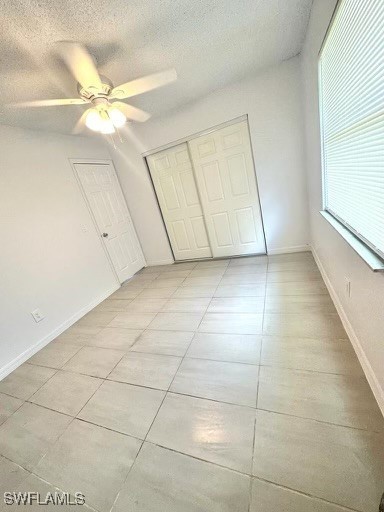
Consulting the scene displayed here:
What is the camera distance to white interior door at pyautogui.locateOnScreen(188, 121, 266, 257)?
3.13 m

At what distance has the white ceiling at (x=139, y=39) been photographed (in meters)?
1.35

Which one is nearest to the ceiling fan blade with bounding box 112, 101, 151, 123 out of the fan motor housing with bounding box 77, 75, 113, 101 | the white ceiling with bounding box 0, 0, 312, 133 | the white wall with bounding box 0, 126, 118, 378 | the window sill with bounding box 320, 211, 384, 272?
the fan motor housing with bounding box 77, 75, 113, 101

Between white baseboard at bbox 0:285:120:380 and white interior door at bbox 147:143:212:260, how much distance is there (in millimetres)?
1643

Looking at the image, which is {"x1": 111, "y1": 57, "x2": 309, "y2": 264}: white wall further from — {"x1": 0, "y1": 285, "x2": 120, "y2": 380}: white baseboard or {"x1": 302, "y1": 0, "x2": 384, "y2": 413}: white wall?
{"x1": 0, "y1": 285, "x2": 120, "y2": 380}: white baseboard

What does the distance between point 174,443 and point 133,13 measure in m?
2.75

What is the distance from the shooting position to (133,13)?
1.43 meters

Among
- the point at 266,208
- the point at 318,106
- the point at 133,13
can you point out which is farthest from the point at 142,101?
the point at 266,208

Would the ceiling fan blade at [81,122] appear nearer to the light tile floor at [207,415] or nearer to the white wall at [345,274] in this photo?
the white wall at [345,274]

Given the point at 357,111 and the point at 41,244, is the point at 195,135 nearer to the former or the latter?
the point at 357,111

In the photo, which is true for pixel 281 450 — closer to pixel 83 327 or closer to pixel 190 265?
pixel 83 327

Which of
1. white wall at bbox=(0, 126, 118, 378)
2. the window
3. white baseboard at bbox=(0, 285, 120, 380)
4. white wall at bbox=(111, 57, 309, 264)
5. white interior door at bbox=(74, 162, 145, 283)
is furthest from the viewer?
white interior door at bbox=(74, 162, 145, 283)

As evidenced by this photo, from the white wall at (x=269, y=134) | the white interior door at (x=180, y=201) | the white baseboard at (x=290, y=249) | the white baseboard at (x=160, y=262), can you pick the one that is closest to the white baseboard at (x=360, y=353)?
the white baseboard at (x=290, y=249)

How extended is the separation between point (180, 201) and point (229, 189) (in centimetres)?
89

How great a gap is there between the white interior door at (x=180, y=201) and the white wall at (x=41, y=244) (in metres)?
1.19
